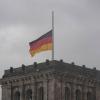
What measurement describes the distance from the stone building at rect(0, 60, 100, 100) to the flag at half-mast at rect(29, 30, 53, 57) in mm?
1675

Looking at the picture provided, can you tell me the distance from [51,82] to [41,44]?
550 cm

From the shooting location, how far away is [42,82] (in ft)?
186

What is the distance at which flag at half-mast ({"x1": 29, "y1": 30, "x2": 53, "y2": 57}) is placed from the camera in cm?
5822

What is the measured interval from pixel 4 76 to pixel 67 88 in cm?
917

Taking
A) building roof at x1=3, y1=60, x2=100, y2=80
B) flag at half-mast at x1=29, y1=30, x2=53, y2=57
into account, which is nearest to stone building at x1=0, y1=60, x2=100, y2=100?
building roof at x1=3, y1=60, x2=100, y2=80

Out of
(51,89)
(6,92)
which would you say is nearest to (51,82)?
(51,89)

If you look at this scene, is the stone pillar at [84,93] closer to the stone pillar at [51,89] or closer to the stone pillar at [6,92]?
the stone pillar at [51,89]

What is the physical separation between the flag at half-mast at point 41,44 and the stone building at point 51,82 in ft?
5.50

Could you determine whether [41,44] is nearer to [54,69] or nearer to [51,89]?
[54,69]

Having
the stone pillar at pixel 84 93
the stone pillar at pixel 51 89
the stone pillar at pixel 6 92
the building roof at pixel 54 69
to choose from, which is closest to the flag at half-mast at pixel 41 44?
the building roof at pixel 54 69

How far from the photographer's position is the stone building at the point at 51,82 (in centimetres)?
5581

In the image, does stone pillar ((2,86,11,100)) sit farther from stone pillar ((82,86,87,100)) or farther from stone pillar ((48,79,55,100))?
stone pillar ((82,86,87,100))

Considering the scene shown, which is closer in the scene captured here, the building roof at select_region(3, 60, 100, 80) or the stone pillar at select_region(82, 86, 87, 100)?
the building roof at select_region(3, 60, 100, 80)

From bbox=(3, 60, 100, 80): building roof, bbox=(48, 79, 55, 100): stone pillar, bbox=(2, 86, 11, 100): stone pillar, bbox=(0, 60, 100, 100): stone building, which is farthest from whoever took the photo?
bbox=(2, 86, 11, 100): stone pillar
